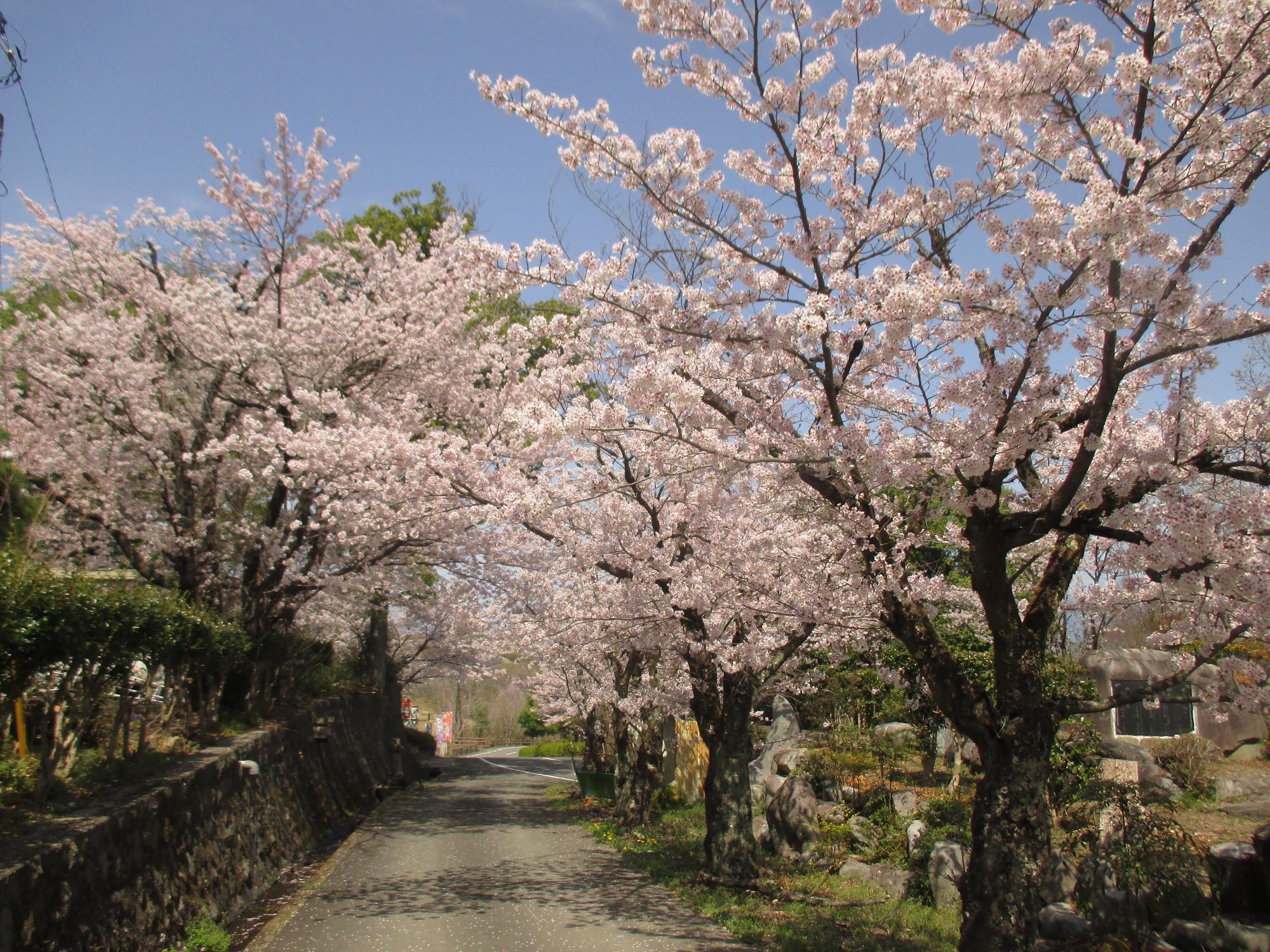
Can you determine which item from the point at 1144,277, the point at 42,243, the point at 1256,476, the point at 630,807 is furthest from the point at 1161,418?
the point at 42,243

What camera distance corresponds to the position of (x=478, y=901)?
28.8 feet

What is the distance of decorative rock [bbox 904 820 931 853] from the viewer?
29.7 feet

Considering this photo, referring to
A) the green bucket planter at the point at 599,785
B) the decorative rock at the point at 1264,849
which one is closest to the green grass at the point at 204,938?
the decorative rock at the point at 1264,849

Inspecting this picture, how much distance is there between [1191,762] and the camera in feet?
32.3

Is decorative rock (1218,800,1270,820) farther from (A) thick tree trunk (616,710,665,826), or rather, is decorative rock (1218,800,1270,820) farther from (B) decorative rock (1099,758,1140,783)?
(A) thick tree trunk (616,710,665,826)

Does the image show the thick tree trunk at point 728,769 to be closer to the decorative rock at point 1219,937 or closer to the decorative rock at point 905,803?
the decorative rock at point 905,803

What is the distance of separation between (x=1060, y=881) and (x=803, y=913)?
2.37 m

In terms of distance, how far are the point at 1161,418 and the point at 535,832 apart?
479 inches

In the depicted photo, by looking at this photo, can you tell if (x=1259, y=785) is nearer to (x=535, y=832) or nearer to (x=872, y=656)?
(x=872, y=656)

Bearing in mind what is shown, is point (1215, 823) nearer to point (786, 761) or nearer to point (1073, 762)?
point (1073, 762)

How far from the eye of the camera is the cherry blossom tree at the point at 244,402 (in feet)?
35.8

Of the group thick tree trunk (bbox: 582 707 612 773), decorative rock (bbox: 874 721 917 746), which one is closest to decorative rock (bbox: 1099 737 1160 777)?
decorative rock (bbox: 874 721 917 746)

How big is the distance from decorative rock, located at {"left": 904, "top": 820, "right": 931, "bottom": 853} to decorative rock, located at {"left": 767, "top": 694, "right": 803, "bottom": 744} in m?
5.75

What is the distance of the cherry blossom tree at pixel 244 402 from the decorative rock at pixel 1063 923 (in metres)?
7.98
